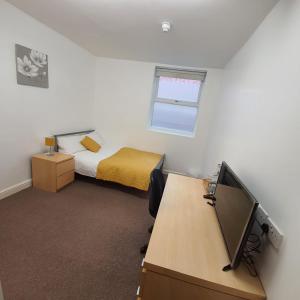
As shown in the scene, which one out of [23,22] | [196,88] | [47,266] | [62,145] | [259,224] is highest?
[23,22]

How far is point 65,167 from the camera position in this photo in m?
2.97

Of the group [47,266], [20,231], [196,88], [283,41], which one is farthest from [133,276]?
[196,88]

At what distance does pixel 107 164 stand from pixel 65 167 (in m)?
0.67

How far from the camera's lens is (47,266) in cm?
166

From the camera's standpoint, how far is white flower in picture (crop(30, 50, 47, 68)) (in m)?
2.63

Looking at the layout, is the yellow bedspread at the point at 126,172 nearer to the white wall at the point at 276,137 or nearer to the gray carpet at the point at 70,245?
the gray carpet at the point at 70,245

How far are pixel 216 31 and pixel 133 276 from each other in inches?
110

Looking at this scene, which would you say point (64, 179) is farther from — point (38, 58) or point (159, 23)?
point (159, 23)

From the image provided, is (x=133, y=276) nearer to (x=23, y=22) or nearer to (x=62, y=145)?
(x=62, y=145)

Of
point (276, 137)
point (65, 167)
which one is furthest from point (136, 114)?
point (276, 137)

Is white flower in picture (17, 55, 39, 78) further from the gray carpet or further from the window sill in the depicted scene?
the window sill

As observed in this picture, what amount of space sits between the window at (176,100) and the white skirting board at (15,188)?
2.80 m

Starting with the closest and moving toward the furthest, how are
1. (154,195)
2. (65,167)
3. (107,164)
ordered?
1. (154,195)
2. (65,167)
3. (107,164)

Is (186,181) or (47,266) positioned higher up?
(186,181)
